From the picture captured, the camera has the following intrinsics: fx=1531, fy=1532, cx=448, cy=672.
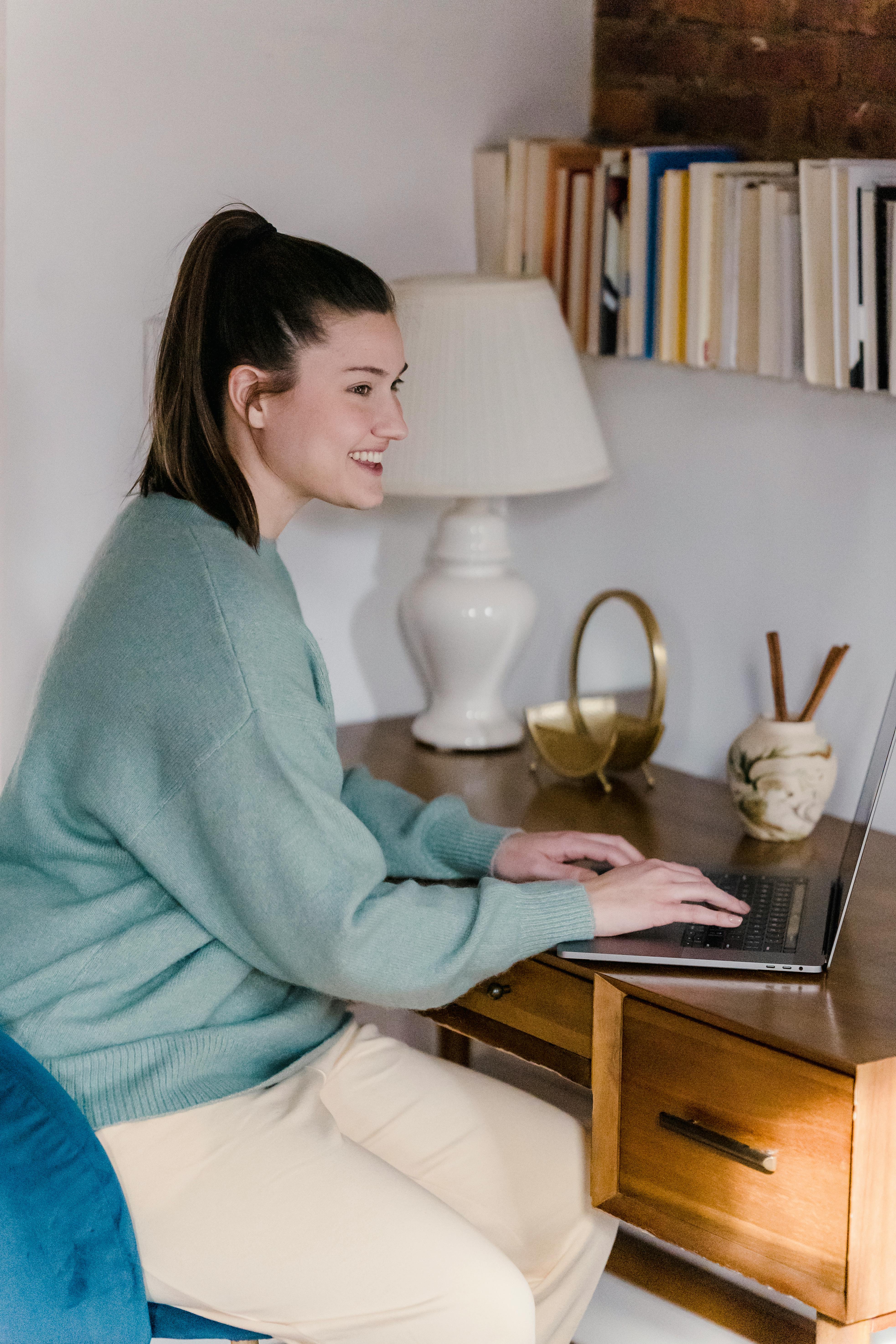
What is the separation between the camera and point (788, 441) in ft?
6.57

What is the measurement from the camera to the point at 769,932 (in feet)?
4.80

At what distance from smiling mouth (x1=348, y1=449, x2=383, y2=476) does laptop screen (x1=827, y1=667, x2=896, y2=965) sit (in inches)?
22.0

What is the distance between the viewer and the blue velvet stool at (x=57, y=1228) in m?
1.19

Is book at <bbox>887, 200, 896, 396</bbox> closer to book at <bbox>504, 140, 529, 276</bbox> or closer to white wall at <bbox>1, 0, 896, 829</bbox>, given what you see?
white wall at <bbox>1, 0, 896, 829</bbox>

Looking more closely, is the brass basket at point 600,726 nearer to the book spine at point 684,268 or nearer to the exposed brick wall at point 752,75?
the book spine at point 684,268

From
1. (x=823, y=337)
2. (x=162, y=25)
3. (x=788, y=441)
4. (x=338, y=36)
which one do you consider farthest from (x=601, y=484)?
(x=162, y=25)

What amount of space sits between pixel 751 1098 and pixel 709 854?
18.6 inches

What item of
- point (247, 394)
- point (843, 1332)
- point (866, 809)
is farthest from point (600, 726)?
point (843, 1332)

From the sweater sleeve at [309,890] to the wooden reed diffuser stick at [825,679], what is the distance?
57 centimetres

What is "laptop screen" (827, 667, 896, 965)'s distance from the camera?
1.44 meters

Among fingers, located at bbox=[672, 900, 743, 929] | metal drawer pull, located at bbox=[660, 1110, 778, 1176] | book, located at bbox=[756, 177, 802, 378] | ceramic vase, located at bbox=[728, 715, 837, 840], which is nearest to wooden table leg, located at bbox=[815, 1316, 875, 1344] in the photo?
metal drawer pull, located at bbox=[660, 1110, 778, 1176]

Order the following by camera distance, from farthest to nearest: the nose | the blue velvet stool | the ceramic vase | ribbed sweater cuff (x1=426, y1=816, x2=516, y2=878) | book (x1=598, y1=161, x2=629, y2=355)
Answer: book (x1=598, y1=161, x2=629, y2=355), the ceramic vase, ribbed sweater cuff (x1=426, y1=816, x2=516, y2=878), the nose, the blue velvet stool

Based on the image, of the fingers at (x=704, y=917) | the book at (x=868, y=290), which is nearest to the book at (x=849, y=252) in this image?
the book at (x=868, y=290)

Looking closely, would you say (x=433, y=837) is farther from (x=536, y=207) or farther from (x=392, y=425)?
(x=536, y=207)
